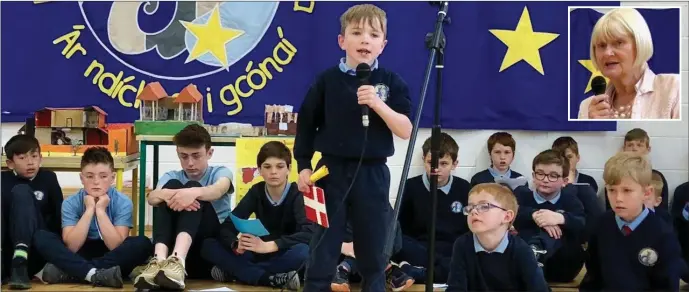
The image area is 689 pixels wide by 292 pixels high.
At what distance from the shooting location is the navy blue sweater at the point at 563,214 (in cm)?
370

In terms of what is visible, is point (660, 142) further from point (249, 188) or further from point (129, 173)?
point (129, 173)

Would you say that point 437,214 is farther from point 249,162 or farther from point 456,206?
point 249,162

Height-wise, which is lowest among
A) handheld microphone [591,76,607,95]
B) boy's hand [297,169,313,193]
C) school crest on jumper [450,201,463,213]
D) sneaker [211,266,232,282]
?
sneaker [211,266,232,282]

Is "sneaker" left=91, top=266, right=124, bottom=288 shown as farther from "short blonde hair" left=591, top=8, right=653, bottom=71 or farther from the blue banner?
"short blonde hair" left=591, top=8, right=653, bottom=71

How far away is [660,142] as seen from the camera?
15.5ft

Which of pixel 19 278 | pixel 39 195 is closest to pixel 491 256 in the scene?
pixel 19 278

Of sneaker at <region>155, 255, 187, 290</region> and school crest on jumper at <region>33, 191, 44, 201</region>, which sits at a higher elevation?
school crest on jumper at <region>33, 191, 44, 201</region>

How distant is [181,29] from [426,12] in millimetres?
1356

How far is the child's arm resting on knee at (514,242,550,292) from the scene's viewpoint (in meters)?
2.78

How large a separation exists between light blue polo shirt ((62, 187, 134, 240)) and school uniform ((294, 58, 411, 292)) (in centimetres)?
128

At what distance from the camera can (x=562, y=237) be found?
3.70 meters

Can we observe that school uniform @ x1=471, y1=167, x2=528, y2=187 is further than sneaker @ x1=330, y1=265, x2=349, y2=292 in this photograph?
Yes

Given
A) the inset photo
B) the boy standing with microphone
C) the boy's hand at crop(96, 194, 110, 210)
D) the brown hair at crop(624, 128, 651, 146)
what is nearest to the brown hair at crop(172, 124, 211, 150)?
the boy's hand at crop(96, 194, 110, 210)

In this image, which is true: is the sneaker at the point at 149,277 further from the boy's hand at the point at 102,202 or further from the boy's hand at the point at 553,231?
the boy's hand at the point at 553,231
